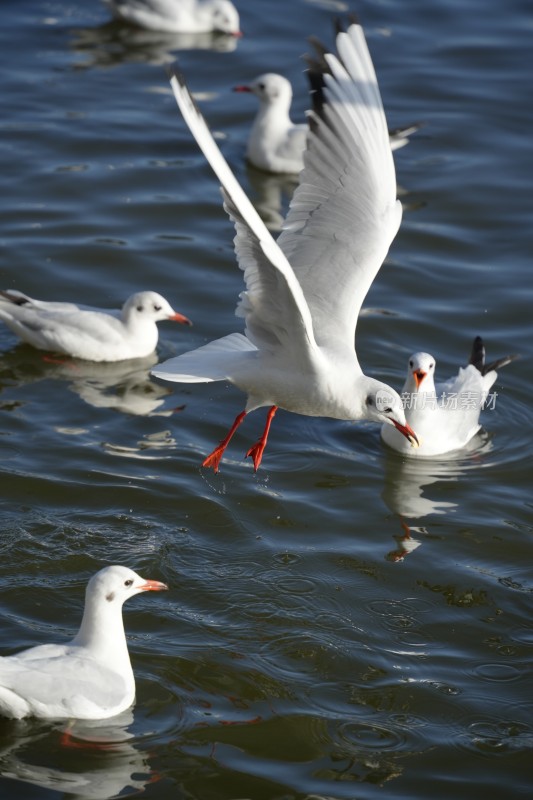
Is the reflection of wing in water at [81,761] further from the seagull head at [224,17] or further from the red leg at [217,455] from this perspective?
the seagull head at [224,17]

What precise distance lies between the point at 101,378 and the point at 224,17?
8788 millimetres

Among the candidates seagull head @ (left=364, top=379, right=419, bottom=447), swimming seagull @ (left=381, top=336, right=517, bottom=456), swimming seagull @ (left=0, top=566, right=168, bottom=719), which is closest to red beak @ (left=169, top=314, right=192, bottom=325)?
swimming seagull @ (left=381, top=336, right=517, bottom=456)

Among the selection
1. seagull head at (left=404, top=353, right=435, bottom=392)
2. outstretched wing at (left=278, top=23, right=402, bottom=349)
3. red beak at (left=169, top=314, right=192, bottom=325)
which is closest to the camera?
outstretched wing at (left=278, top=23, right=402, bottom=349)

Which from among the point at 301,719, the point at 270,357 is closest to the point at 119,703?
the point at 301,719

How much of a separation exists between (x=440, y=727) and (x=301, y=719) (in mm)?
718

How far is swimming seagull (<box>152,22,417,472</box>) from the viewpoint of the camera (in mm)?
8000

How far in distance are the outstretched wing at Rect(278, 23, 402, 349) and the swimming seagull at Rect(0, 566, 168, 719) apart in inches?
90.4

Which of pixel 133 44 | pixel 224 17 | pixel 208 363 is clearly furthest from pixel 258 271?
pixel 224 17

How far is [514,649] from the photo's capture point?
7.79m

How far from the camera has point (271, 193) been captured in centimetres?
1417

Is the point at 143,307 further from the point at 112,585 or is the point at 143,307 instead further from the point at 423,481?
the point at 112,585

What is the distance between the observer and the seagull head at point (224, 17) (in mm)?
17938

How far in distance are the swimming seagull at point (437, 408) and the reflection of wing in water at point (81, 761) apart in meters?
3.88

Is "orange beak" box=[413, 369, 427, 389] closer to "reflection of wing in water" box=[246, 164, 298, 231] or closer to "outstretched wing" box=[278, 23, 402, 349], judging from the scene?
"outstretched wing" box=[278, 23, 402, 349]
